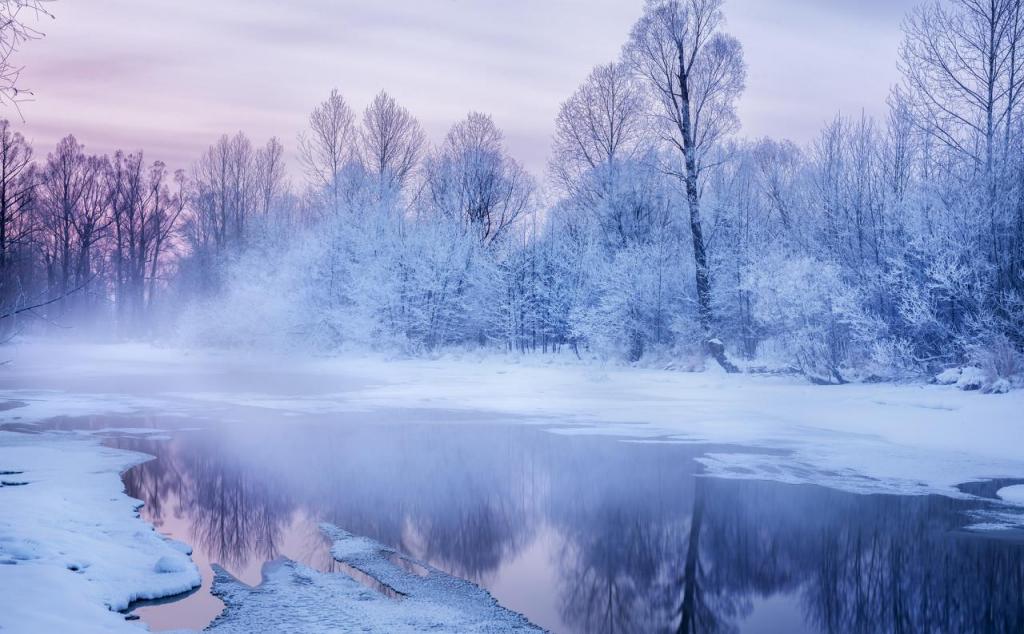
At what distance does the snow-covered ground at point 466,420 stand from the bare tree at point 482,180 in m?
16.2

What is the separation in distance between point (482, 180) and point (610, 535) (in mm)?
39924

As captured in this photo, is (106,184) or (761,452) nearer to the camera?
(761,452)

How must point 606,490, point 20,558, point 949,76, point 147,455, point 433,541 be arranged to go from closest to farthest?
point 20,558
point 433,541
point 606,490
point 147,455
point 949,76

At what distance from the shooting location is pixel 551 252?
137 ft

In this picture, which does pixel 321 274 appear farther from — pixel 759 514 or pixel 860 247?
pixel 759 514

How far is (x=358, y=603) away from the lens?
6.28 m

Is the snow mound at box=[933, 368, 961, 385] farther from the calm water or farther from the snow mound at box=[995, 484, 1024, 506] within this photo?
the snow mound at box=[995, 484, 1024, 506]

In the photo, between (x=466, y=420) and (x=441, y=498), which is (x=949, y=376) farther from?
(x=441, y=498)

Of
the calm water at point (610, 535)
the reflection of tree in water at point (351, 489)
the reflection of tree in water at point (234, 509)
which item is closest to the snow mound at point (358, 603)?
the calm water at point (610, 535)

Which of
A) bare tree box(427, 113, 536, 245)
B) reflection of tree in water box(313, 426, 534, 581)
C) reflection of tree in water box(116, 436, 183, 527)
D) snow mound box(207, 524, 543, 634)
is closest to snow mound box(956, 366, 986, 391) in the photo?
reflection of tree in water box(313, 426, 534, 581)

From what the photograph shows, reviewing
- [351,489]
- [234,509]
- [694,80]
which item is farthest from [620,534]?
[694,80]

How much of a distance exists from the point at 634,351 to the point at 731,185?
928 cm

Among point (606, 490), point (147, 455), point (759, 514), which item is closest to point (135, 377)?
point (147, 455)

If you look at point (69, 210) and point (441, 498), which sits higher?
point (69, 210)
